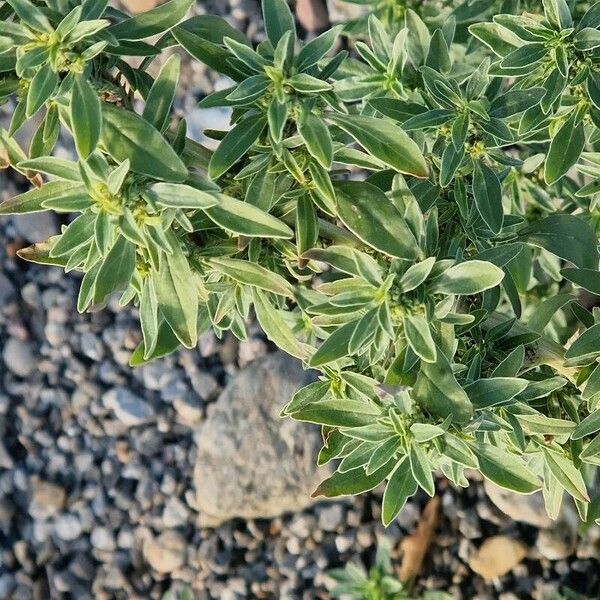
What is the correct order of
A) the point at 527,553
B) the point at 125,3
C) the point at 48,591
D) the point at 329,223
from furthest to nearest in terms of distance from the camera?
1. the point at 125,3
2. the point at 48,591
3. the point at 527,553
4. the point at 329,223

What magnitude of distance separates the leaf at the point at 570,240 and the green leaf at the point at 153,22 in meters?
0.79

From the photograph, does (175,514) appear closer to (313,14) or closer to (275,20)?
(313,14)

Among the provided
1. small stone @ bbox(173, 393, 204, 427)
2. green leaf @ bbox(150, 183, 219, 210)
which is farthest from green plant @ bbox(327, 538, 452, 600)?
green leaf @ bbox(150, 183, 219, 210)

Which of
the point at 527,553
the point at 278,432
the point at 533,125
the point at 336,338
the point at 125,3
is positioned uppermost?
the point at 533,125

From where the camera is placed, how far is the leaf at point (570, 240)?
1612mm

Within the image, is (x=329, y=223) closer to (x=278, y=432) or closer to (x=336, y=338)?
(x=336, y=338)

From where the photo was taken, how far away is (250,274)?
1.35 m

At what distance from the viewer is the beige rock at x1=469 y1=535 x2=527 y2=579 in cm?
288

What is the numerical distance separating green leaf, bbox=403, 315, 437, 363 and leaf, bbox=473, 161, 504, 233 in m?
0.25

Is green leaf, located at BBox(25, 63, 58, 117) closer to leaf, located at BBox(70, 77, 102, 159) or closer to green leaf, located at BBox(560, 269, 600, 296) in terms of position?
leaf, located at BBox(70, 77, 102, 159)

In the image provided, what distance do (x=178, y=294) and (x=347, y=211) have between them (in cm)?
29

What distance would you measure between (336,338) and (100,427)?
7.20 feet

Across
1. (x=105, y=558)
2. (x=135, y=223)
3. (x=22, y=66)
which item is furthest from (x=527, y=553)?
(x=22, y=66)

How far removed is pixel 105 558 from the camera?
10.4 ft
